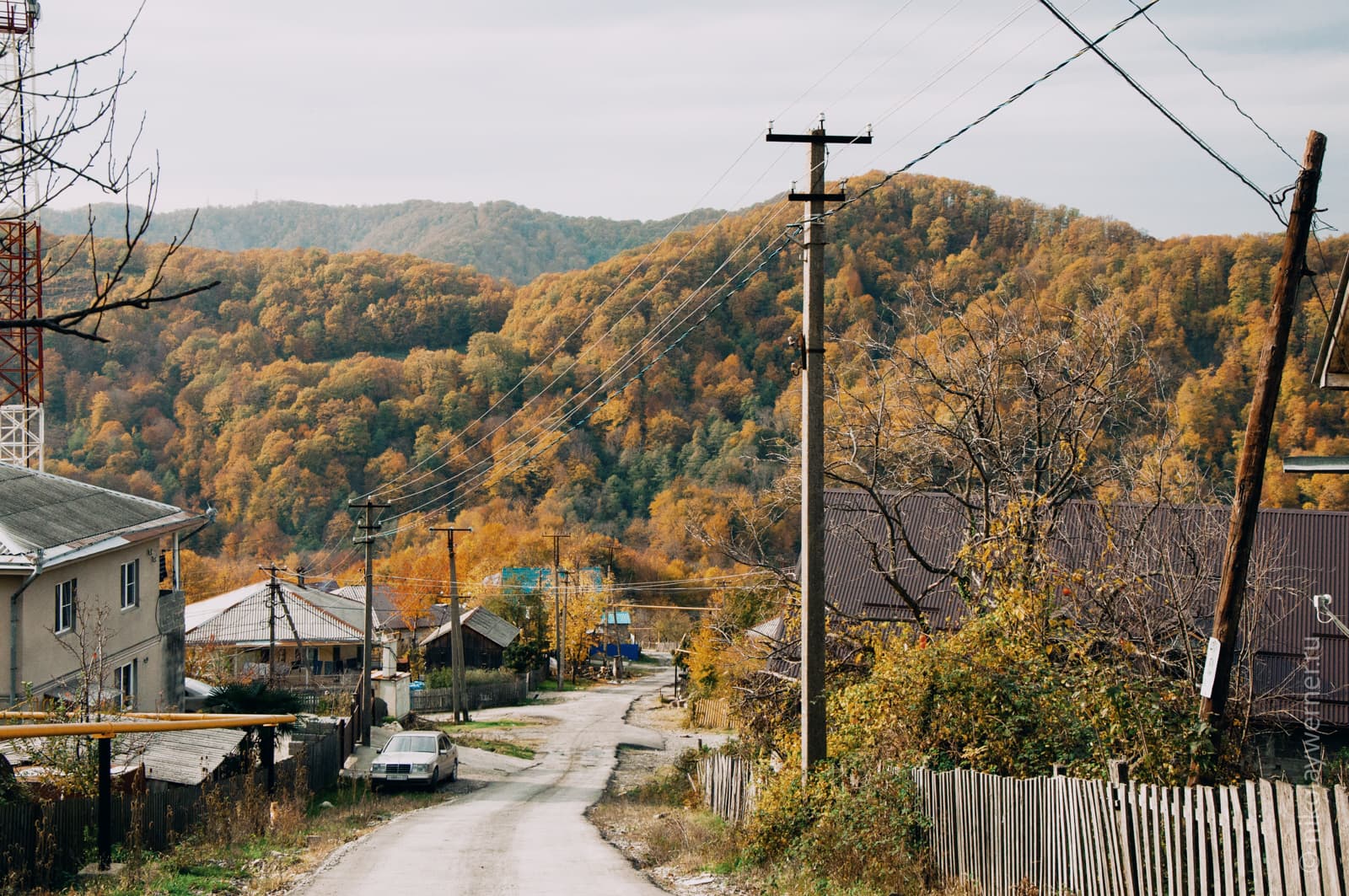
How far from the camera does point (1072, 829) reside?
31.0 ft

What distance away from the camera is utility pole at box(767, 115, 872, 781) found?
43.4 feet

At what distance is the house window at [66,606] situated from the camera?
862 inches

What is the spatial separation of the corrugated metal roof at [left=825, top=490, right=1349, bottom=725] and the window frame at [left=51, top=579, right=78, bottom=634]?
14.6 metres

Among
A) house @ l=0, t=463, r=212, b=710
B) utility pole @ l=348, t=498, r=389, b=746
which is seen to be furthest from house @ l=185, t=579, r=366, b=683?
house @ l=0, t=463, r=212, b=710

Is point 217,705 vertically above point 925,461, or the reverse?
point 925,461

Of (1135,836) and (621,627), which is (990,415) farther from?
(621,627)

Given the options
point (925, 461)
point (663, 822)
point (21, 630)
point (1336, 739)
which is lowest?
point (663, 822)

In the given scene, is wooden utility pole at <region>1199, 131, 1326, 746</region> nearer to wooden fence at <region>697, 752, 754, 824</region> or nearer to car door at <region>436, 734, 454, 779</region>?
wooden fence at <region>697, 752, 754, 824</region>

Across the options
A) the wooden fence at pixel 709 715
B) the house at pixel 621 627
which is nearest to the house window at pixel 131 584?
the wooden fence at pixel 709 715

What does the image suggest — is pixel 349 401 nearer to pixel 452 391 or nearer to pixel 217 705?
pixel 452 391

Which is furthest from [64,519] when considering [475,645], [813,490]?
[475,645]

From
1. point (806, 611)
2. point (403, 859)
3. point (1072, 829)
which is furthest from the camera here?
point (403, 859)

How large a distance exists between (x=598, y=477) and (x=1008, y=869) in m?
91.0

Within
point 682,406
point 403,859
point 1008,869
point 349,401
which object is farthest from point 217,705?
point 349,401
